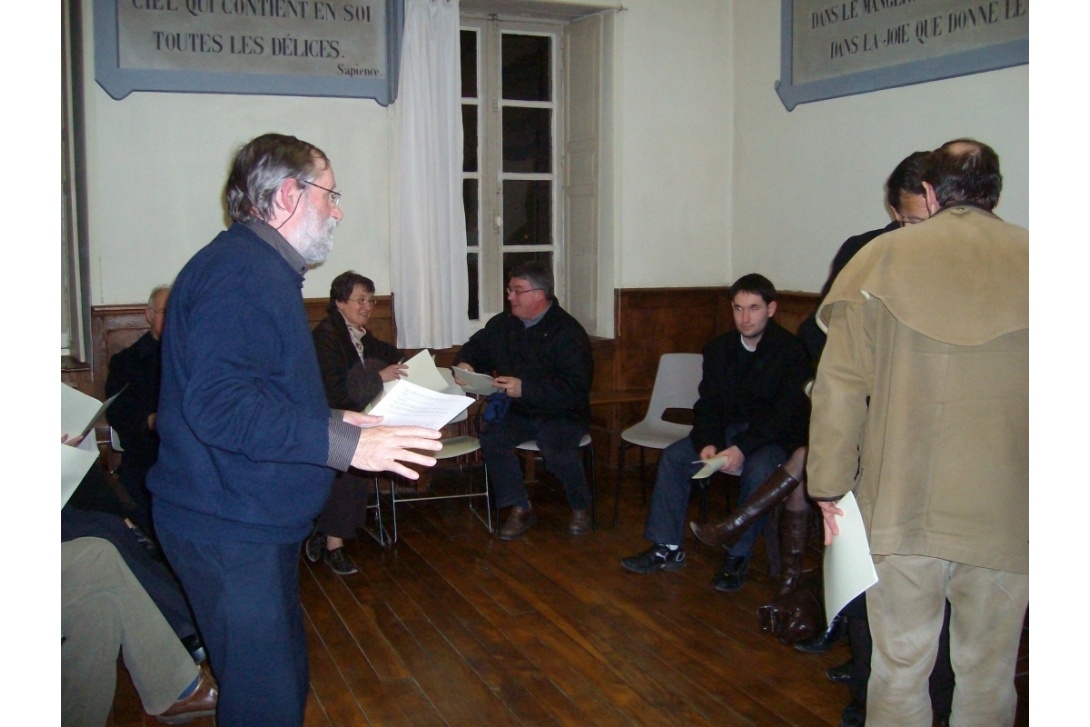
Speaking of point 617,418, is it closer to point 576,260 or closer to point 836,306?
point 576,260

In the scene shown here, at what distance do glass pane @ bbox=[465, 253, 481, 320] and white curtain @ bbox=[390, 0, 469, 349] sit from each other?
18.6 inches

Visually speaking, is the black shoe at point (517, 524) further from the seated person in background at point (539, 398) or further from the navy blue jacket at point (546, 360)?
the navy blue jacket at point (546, 360)

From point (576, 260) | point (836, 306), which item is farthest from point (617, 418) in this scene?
point (836, 306)

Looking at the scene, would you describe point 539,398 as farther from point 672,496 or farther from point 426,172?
point 426,172

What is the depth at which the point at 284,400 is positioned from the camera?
1893 millimetres

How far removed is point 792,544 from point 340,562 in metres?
1.94

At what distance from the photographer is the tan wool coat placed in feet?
6.60

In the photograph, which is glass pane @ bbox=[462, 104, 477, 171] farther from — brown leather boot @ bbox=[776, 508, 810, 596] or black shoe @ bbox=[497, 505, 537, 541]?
brown leather boot @ bbox=[776, 508, 810, 596]

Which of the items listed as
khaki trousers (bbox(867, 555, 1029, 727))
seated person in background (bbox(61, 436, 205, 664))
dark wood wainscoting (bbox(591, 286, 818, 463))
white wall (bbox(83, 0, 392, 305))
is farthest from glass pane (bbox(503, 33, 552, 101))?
khaki trousers (bbox(867, 555, 1029, 727))

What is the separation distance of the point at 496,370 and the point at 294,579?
9.94 feet

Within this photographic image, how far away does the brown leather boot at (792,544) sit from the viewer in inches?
150

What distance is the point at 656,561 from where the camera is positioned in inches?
167

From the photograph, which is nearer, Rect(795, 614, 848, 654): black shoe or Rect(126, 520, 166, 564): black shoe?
Rect(795, 614, 848, 654): black shoe

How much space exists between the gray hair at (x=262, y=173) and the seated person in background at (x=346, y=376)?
2368mm
